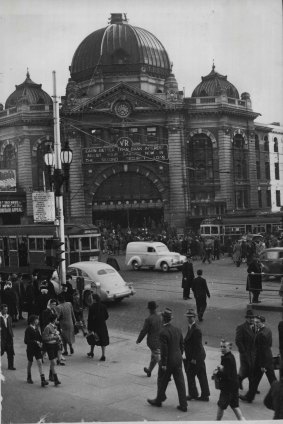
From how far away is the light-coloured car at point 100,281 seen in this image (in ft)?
70.0

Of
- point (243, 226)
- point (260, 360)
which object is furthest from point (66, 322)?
point (243, 226)

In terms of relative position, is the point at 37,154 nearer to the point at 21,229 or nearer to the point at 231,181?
the point at 231,181

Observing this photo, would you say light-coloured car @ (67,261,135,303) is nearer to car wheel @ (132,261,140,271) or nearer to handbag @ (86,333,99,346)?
handbag @ (86,333,99,346)

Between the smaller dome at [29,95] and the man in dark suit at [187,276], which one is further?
the smaller dome at [29,95]

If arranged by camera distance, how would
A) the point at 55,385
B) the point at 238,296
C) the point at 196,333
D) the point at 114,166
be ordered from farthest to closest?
1. the point at 114,166
2. the point at 238,296
3. the point at 55,385
4. the point at 196,333

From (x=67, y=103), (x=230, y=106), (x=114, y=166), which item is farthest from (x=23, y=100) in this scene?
(x=230, y=106)

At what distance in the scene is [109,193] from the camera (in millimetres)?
58188

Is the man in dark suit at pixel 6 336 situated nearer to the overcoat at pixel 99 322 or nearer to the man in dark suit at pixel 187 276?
the overcoat at pixel 99 322

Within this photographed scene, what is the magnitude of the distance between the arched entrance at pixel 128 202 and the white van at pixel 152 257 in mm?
24542

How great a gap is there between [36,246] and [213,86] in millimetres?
37588

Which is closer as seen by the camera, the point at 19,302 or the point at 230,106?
the point at 19,302

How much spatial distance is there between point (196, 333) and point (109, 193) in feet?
156

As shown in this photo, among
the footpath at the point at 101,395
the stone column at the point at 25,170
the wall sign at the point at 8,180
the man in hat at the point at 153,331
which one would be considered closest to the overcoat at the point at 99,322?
the footpath at the point at 101,395

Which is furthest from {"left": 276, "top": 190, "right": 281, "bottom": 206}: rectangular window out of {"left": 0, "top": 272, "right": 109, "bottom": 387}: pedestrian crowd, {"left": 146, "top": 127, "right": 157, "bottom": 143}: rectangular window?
{"left": 0, "top": 272, "right": 109, "bottom": 387}: pedestrian crowd
